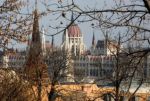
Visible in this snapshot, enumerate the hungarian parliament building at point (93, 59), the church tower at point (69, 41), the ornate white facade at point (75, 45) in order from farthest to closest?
the ornate white facade at point (75, 45) < the hungarian parliament building at point (93, 59) < the church tower at point (69, 41)

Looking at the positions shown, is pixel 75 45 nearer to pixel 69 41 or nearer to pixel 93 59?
pixel 69 41

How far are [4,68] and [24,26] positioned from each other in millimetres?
1349

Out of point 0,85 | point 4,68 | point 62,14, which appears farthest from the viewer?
point 0,85

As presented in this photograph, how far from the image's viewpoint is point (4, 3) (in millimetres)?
13789

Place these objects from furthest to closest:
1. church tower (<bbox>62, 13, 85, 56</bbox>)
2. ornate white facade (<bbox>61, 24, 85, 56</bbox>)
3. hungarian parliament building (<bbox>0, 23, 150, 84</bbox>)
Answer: ornate white facade (<bbox>61, 24, 85, 56</bbox>)
hungarian parliament building (<bbox>0, 23, 150, 84</bbox>)
church tower (<bbox>62, 13, 85, 56</bbox>)

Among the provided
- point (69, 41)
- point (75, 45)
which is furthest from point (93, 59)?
point (69, 41)

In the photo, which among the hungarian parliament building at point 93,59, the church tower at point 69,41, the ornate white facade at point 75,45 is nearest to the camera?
the church tower at point 69,41

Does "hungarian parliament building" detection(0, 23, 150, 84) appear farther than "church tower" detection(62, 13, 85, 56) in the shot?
Yes

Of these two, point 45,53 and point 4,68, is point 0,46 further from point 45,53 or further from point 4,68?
point 45,53

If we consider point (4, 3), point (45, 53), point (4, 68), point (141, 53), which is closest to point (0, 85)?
point (4, 68)

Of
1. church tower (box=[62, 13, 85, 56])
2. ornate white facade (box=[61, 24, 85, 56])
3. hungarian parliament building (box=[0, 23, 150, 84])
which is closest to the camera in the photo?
church tower (box=[62, 13, 85, 56])

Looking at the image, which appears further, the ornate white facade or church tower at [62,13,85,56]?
the ornate white facade

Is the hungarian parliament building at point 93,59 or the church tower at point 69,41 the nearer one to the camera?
the church tower at point 69,41

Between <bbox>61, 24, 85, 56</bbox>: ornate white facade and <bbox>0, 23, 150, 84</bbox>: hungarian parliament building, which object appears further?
<bbox>61, 24, 85, 56</bbox>: ornate white facade
